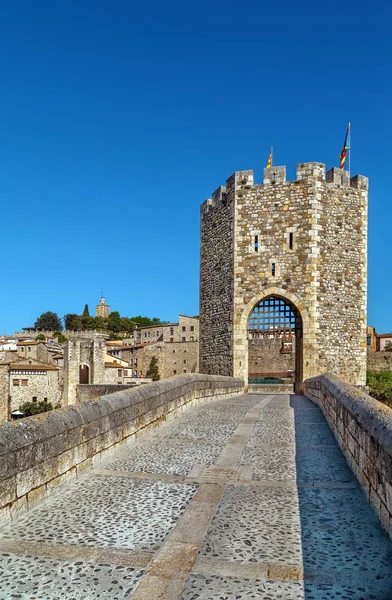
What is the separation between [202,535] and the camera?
133 inches

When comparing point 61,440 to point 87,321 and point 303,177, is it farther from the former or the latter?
point 87,321

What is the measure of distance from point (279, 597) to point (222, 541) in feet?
2.54

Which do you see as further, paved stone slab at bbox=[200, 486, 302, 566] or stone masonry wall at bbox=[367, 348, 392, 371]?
stone masonry wall at bbox=[367, 348, 392, 371]

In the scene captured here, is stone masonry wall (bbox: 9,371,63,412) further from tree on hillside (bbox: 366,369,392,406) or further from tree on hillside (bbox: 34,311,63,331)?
tree on hillside (bbox: 34,311,63,331)

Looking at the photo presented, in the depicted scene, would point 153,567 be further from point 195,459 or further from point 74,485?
point 195,459

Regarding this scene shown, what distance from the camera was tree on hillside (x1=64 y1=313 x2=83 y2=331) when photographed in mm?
112062

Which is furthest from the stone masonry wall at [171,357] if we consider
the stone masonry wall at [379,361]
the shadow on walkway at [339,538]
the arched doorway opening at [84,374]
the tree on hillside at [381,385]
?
the shadow on walkway at [339,538]

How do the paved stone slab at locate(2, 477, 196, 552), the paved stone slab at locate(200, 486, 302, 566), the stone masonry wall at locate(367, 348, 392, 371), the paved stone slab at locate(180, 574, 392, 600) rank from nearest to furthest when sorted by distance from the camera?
1. the paved stone slab at locate(180, 574, 392, 600)
2. the paved stone slab at locate(200, 486, 302, 566)
3. the paved stone slab at locate(2, 477, 196, 552)
4. the stone masonry wall at locate(367, 348, 392, 371)

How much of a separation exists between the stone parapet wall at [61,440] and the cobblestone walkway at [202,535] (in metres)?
0.15

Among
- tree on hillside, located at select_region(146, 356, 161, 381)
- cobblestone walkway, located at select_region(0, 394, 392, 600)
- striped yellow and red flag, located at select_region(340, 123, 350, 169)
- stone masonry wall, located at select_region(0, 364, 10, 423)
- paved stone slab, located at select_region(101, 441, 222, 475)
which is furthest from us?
tree on hillside, located at select_region(146, 356, 161, 381)

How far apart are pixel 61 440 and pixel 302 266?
14304mm

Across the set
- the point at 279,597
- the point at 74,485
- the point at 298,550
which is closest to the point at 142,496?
the point at 74,485

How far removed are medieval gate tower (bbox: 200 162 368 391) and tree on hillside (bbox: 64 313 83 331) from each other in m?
97.2

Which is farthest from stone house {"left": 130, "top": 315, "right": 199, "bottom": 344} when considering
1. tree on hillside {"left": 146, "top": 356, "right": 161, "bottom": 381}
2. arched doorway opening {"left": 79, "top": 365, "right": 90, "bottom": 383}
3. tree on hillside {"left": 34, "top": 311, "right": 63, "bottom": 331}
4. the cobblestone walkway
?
the cobblestone walkway
